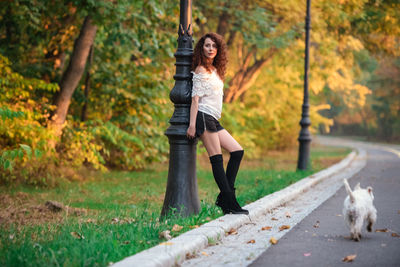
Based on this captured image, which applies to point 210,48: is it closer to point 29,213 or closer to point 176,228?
point 176,228

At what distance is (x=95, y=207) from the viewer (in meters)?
9.33

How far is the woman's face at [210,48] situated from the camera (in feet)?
21.6

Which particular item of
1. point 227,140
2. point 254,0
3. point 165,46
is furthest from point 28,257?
point 254,0

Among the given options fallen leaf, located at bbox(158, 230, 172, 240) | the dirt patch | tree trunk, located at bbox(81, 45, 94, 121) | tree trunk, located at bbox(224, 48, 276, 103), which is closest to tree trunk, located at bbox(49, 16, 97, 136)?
tree trunk, located at bbox(81, 45, 94, 121)

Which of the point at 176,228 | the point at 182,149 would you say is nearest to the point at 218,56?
the point at 182,149

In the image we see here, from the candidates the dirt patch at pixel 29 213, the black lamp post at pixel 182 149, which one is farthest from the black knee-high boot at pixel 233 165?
the dirt patch at pixel 29 213

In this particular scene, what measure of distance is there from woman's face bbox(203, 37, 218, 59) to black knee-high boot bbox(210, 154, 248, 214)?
1236mm

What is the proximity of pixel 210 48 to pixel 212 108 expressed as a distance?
75cm

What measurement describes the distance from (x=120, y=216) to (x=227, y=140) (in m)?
2.09

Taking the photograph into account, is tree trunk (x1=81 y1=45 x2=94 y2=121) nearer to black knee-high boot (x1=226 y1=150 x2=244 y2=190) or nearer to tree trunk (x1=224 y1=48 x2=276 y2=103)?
black knee-high boot (x1=226 y1=150 x2=244 y2=190)

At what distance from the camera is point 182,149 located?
673 centimetres

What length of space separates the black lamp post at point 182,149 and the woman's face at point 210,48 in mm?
360

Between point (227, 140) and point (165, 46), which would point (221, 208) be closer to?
point (227, 140)

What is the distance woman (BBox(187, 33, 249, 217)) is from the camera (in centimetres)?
646
